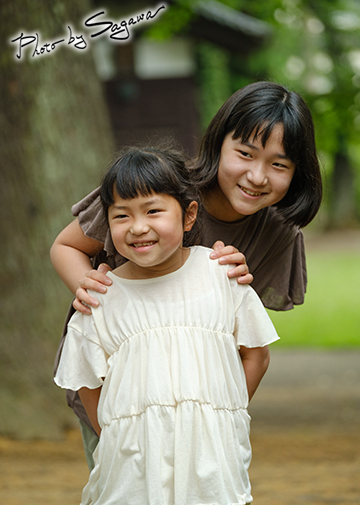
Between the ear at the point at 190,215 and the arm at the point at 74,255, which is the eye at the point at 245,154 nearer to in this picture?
the ear at the point at 190,215

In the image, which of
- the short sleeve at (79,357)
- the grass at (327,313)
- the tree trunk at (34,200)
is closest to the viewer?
the short sleeve at (79,357)

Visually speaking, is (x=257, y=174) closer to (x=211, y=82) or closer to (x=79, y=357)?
(x=79, y=357)

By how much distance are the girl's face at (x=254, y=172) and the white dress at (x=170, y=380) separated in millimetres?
251

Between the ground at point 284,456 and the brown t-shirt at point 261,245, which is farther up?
the brown t-shirt at point 261,245

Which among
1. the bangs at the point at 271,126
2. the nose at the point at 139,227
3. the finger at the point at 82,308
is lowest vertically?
the finger at the point at 82,308

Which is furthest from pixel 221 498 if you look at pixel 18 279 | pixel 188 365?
pixel 18 279

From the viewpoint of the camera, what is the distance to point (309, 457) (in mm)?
5113

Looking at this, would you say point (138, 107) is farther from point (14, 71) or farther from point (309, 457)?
point (309, 457)

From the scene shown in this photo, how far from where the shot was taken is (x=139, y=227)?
2020 mm

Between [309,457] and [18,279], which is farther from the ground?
[18,279]

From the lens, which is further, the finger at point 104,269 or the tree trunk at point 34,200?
the tree trunk at point 34,200

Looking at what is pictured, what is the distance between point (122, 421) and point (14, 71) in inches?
158

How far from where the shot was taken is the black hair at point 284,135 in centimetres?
229

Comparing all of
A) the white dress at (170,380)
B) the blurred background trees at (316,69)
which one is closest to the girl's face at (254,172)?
the white dress at (170,380)
